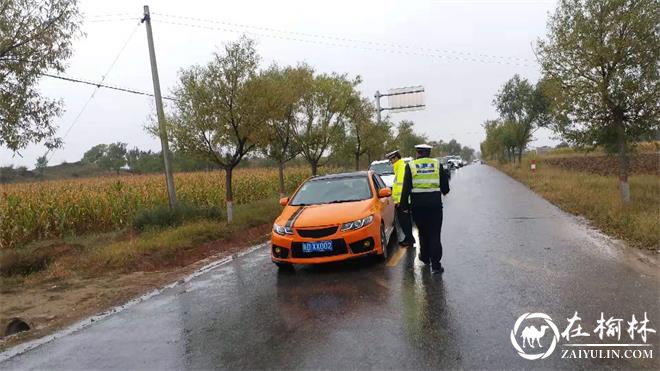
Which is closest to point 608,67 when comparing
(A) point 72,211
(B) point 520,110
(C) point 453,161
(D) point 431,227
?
(D) point 431,227

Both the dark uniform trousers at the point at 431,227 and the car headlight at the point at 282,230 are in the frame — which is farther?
the car headlight at the point at 282,230

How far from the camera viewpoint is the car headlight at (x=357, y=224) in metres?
6.85

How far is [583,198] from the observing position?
1420 cm

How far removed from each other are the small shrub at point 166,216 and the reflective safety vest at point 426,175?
7990 mm

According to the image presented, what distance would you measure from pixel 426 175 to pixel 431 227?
2.46 feet

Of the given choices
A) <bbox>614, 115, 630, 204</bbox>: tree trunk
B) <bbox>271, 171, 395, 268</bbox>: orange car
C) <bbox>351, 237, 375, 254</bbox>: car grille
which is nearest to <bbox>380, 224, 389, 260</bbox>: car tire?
<bbox>271, 171, 395, 268</bbox>: orange car

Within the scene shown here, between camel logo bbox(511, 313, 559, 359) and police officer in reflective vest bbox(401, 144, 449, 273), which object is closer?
camel logo bbox(511, 313, 559, 359)

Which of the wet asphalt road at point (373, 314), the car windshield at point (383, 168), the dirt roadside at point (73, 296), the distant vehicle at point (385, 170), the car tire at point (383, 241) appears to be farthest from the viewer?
the car windshield at point (383, 168)

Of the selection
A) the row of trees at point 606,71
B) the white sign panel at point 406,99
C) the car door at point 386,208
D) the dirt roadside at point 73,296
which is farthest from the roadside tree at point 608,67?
the white sign panel at point 406,99

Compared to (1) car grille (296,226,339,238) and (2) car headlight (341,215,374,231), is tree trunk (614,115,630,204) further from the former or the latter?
(1) car grille (296,226,339,238)

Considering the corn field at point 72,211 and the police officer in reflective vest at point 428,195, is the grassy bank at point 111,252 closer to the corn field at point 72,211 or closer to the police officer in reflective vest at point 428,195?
the corn field at point 72,211

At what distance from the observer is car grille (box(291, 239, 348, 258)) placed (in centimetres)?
678

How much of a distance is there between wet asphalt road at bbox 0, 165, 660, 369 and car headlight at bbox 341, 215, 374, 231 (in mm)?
683

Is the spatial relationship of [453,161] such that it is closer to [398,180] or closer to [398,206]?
[398,180]
